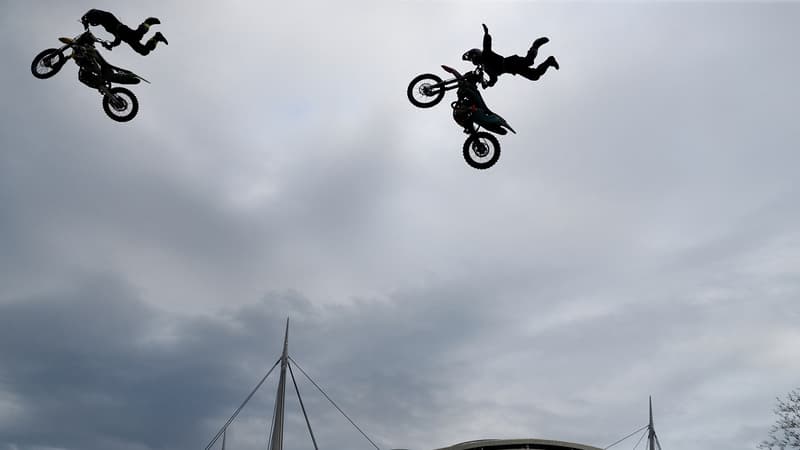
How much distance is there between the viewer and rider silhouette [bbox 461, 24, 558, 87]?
25844 mm

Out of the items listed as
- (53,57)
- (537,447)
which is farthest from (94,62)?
(537,447)

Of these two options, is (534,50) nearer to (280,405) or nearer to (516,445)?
(280,405)

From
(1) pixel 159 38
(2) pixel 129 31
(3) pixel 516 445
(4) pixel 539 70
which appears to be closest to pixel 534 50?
(4) pixel 539 70

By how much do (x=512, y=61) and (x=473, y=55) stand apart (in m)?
1.27

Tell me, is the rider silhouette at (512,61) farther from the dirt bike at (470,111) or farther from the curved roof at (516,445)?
the curved roof at (516,445)

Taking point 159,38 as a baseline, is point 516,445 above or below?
above

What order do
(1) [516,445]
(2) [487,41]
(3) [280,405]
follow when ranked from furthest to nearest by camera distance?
1. (1) [516,445]
2. (3) [280,405]
3. (2) [487,41]

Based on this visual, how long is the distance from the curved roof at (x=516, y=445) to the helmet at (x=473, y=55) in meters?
66.7

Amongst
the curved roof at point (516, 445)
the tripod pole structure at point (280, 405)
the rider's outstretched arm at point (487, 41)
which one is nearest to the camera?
the rider's outstretched arm at point (487, 41)

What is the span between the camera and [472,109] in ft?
89.2

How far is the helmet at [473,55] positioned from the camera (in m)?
25.9

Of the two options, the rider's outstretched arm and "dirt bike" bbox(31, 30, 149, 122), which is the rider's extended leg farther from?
"dirt bike" bbox(31, 30, 149, 122)

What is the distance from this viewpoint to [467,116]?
89.3 ft

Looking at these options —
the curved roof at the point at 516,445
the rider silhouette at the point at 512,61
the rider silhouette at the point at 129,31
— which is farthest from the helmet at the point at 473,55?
the curved roof at the point at 516,445
